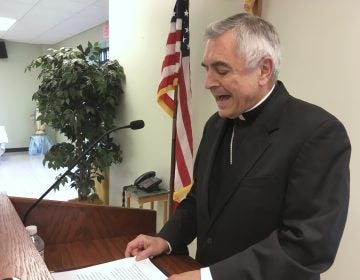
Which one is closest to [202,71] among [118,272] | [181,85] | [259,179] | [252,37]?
[181,85]

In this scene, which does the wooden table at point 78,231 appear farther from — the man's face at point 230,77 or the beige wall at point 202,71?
the beige wall at point 202,71

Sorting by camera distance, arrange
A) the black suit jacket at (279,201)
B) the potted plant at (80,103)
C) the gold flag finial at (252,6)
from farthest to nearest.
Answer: the potted plant at (80,103) → the gold flag finial at (252,6) → the black suit jacket at (279,201)

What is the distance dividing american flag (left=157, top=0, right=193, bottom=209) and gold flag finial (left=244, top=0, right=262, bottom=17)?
21.2 inches

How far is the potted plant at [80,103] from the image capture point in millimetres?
3018

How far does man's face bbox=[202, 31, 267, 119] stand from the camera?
0.98 m

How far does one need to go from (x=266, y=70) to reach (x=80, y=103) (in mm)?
2465

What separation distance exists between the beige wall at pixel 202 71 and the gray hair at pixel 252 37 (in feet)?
2.38

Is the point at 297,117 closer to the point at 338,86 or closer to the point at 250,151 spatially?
the point at 250,151

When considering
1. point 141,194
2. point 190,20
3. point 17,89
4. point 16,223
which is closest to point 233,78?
point 16,223

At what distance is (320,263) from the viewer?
0.82 meters

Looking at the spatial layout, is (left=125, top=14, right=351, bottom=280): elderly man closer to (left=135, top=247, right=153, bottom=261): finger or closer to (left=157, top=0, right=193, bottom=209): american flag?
(left=135, top=247, right=153, bottom=261): finger

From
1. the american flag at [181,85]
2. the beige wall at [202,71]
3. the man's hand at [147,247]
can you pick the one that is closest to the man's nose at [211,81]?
the man's hand at [147,247]

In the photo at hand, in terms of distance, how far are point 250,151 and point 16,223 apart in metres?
0.71

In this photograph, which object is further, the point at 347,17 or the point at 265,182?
the point at 347,17
